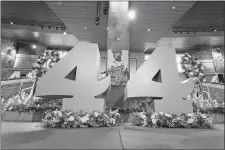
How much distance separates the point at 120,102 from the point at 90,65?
213cm

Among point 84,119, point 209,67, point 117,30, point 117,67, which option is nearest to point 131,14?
point 117,30

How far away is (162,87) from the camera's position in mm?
3684

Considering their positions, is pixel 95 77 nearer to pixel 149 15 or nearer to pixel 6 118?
pixel 6 118

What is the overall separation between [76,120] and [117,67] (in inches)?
132

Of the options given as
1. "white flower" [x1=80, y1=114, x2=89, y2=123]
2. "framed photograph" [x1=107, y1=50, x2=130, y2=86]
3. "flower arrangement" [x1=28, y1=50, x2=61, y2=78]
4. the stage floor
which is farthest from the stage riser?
"framed photograph" [x1=107, y1=50, x2=130, y2=86]

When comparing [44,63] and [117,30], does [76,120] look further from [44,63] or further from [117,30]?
[44,63]

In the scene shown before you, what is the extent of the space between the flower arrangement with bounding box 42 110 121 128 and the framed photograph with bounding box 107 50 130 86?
2.54 metres

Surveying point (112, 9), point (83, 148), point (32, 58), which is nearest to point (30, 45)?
point (32, 58)

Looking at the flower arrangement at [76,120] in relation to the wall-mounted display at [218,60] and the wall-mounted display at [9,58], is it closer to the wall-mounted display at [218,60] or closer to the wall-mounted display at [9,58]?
the wall-mounted display at [9,58]

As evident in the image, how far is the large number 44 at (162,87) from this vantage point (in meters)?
3.62

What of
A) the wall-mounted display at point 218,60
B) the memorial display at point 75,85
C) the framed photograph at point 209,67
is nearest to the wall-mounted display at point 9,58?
the memorial display at point 75,85

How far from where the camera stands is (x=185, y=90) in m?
3.70

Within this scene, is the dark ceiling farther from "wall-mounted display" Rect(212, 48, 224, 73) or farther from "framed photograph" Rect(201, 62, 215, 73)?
"framed photograph" Rect(201, 62, 215, 73)

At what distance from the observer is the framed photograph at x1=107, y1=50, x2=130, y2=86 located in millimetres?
5859
